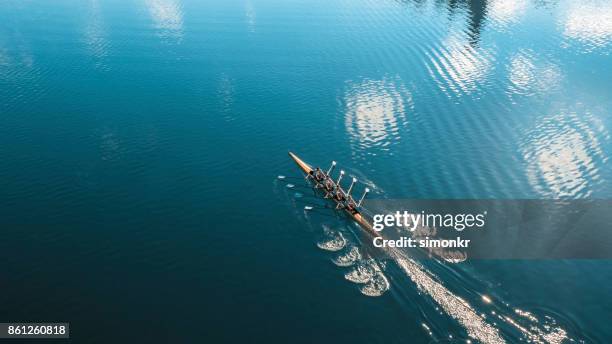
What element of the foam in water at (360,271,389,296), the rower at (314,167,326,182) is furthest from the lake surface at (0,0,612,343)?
the rower at (314,167,326,182)

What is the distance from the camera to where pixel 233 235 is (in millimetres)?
66812

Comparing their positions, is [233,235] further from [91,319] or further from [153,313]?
[91,319]

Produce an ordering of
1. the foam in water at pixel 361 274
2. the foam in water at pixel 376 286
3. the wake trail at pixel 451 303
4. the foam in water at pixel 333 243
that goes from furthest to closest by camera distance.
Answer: the foam in water at pixel 333 243, the foam in water at pixel 361 274, the foam in water at pixel 376 286, the wake trail at pixel 451 303

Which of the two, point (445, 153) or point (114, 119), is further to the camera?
point (114, 119)

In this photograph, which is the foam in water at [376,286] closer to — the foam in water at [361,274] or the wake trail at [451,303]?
the foam in water at [361,274]

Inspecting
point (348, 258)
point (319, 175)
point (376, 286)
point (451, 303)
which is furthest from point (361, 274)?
point (319, 175)

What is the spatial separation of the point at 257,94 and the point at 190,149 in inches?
1307

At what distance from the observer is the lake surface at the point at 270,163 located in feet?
174

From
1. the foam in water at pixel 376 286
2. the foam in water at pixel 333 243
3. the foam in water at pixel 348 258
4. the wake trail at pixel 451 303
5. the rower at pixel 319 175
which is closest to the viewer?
the wake trail at pixel 451 303

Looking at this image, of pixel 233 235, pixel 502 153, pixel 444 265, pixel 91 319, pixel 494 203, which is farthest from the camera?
pixel 502 153

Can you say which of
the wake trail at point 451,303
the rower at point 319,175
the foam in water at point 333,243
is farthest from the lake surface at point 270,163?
the rower at point 319,175

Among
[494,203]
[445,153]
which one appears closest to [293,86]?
[445,153]

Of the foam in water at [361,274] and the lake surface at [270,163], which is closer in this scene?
the lake surface at [270,163]

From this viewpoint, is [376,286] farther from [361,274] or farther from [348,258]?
[348,258]
